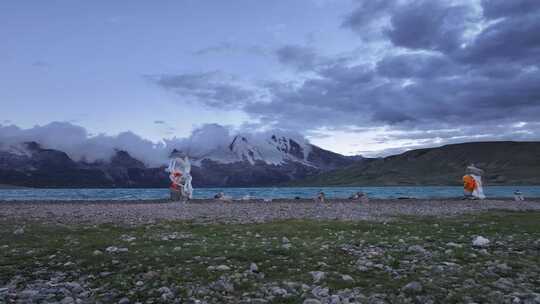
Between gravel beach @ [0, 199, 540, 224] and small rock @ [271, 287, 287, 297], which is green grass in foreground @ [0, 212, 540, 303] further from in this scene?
gravel beach @ [0, 199, 540, 224]

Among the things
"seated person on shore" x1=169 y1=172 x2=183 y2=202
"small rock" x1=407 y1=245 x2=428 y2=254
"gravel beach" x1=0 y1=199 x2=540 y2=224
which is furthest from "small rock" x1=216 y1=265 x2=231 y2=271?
"seated person on shore" x1=169 y1=172 x2=183 y2=202

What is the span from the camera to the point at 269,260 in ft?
40.6

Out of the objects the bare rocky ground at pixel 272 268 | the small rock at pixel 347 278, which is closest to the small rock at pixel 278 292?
the bare rocky ground at pixel 272 268

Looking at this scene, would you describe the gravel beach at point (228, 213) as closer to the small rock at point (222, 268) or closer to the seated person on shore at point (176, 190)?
the small rock at point (222, 268)

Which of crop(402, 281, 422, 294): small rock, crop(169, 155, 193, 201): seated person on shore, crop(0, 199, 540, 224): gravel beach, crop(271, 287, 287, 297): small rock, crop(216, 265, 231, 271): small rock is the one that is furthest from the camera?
crop(169, 155, 193, 201): seated person on shore

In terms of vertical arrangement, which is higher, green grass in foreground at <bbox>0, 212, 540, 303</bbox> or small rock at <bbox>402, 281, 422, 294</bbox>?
small rock at <bbox>402, 281, 422, 294</bbox>

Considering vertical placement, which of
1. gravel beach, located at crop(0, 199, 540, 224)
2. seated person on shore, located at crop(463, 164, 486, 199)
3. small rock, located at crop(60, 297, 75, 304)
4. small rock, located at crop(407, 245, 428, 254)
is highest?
seated person on shore, located at crop(463, 164, 486, 199)

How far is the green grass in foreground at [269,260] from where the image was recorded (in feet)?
30.4

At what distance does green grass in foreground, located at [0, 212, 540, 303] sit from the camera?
927 cm

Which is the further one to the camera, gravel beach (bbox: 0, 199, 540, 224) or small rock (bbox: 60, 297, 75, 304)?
gravel beach (bbox: 0, 199, 540, 224)

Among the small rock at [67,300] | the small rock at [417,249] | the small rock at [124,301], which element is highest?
the small rock at [417,249]

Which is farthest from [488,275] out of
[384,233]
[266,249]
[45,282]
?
[45,282]

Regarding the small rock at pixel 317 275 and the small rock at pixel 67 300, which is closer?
the small rock at pixel 67 300

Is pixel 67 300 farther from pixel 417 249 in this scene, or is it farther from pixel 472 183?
pixel 472 183
